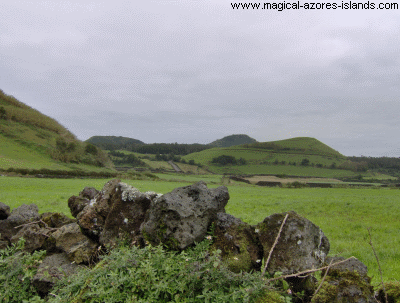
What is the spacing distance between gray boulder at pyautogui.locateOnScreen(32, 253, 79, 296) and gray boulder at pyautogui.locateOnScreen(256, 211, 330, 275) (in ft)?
10.8

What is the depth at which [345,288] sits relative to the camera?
10.4 feet

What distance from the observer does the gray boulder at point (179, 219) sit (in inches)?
160

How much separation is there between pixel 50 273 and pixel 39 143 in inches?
3372

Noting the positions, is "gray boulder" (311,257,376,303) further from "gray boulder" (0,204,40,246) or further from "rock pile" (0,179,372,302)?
"gray boulder" (0,204,40,246)

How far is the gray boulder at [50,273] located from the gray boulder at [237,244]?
102 inches

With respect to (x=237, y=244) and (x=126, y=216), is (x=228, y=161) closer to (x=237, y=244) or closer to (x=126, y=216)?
(x=126, y=216)

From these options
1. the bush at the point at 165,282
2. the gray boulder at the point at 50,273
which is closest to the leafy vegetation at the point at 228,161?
the gray boulder at the point at 50,273

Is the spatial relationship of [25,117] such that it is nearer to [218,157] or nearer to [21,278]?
[21,278]

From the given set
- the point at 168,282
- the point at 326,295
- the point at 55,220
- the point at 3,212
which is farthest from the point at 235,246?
the point at 3,212

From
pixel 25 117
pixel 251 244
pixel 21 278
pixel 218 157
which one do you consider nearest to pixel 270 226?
pixel 251 244

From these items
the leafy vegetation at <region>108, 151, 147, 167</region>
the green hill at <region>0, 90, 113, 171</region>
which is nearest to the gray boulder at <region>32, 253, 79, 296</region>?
the green hill at <region>0, 90, 113, 171</region>

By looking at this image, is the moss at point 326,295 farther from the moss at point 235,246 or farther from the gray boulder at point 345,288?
the moss at point 235,246

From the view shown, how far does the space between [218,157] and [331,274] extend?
7071 inches

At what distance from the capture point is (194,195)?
4703 millimetres
